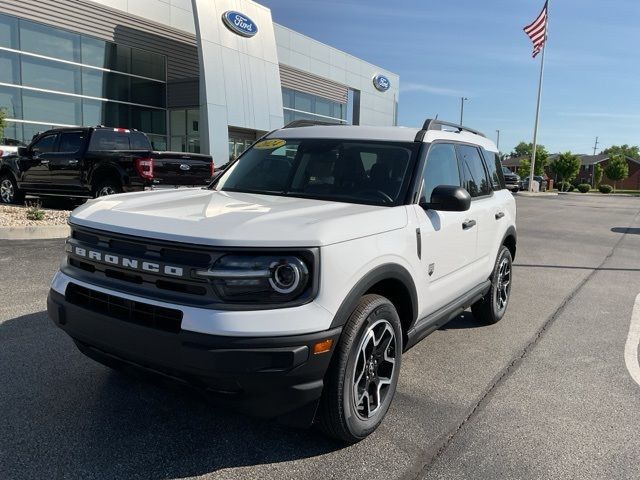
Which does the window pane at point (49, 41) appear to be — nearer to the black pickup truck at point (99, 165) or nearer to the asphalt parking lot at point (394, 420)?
the black pickup truck at point (99, 165)

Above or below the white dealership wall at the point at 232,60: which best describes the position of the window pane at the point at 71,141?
below

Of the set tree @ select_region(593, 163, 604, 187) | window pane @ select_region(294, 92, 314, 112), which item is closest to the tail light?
window pane @ select_region(294, 92, 314, 112)

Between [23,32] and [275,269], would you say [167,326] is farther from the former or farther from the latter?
[23,32]

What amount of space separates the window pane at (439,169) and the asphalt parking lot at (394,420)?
4.73 feet

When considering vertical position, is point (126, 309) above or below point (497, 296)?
above

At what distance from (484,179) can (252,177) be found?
2.31 m

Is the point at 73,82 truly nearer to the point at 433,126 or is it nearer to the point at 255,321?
the point at 433,126

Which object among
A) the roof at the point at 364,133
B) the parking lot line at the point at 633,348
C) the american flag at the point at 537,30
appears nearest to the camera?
the roof at the point at 364,133

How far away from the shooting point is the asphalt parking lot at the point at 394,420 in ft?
9.06

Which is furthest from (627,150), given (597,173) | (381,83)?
(381,83)

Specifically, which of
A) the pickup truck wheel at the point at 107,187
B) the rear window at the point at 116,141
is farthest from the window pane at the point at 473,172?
the rear window at the point at 116,141

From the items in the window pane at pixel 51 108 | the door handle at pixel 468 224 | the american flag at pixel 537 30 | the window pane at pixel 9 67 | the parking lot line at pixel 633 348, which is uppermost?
the american flag at pixel 537 30

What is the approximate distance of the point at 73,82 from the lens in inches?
850

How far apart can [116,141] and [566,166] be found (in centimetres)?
6995
